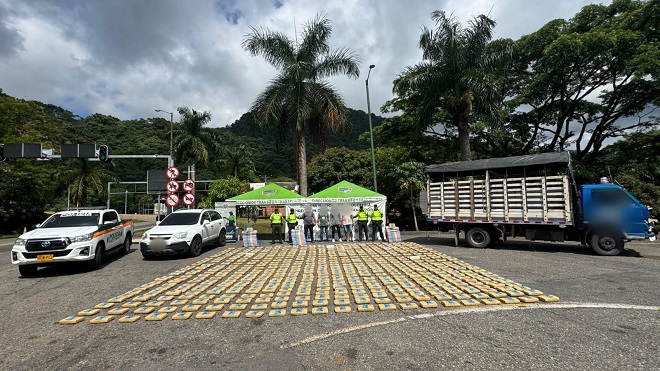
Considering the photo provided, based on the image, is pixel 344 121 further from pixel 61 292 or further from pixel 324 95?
pixel 61 292

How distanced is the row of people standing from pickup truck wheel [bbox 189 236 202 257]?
3583mm

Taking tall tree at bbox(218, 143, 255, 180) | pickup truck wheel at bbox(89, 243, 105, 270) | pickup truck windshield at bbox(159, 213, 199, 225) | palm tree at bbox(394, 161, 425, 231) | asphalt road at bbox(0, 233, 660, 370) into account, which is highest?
tall tree at bbox(218, 143, 255, 180)

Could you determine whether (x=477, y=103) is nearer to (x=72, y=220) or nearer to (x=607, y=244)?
(x=607, y=244)

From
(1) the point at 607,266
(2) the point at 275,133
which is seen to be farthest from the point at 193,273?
(2) the point at 275,133

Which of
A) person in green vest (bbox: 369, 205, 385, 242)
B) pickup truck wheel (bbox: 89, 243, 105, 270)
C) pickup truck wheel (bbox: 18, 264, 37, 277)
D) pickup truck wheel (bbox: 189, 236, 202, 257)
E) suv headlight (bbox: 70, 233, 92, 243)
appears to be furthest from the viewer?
person in green vest (bbox: 369, 205, 385, 242)

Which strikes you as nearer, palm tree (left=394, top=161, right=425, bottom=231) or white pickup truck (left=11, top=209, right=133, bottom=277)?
white pickup truck (left=11, top=209, right=133, bottom=277)

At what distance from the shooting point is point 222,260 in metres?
10.6

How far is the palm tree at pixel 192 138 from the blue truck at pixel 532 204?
1041 inches

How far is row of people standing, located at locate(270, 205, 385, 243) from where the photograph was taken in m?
14.9

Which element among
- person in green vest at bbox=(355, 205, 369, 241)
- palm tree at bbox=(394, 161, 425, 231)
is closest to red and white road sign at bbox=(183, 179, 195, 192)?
person in green vest at bbox=(355, 205, 369, 241)

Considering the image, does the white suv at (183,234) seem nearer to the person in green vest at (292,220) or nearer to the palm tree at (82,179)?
the person in green vest at (292,220)

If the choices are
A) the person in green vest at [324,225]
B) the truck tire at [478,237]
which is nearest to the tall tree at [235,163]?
the person in green vest at [324,225]

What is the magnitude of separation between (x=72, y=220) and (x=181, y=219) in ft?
10.2

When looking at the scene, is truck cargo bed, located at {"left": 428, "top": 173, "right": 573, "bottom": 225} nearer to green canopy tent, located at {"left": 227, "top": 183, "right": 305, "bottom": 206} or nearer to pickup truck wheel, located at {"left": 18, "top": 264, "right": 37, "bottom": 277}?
green canopy tent, located at {"left": 227, "top": 183, "right": 305, "bottom": 206}
